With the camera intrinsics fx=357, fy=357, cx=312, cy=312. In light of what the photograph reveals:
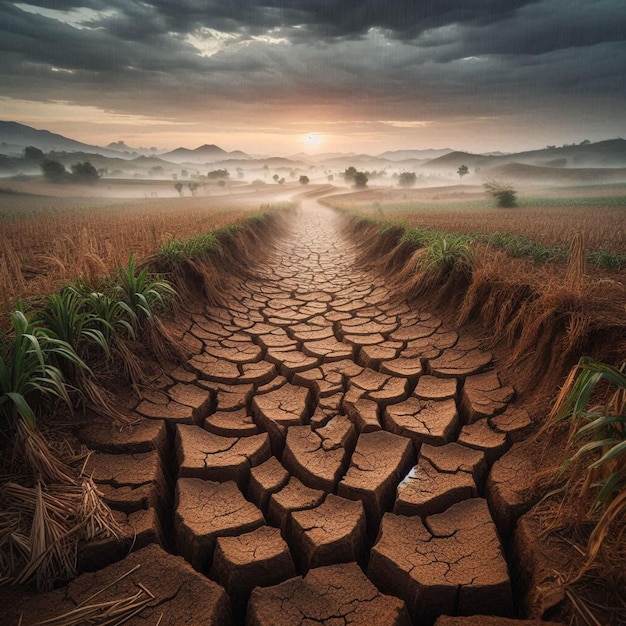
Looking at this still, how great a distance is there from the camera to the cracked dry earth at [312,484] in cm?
149

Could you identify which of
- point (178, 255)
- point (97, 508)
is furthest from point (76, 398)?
point (178, 255)

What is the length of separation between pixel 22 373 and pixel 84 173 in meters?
54.7

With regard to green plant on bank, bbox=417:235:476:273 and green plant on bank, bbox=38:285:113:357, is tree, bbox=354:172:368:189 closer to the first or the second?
green plant on bank, bbox=417:235:476:273

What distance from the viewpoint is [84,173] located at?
149 feet

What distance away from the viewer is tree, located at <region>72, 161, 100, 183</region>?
147 feet

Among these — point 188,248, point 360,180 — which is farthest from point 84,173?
point 188,248

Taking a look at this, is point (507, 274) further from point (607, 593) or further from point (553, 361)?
point (607, 593)

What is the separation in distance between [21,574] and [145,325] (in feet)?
6.70

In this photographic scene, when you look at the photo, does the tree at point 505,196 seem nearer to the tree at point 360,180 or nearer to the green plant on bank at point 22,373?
the green plant on bank at point 22,373

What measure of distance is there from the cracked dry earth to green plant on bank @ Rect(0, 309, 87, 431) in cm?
41

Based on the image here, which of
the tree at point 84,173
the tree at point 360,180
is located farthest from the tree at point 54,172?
the tree at point 360,180

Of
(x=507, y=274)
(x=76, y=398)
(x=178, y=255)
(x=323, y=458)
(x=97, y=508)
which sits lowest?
(x=323, y=458)

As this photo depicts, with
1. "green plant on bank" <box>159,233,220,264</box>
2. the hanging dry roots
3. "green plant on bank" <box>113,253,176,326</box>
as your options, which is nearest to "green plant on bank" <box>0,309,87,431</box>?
the hanging dry roots

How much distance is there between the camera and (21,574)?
1.40 m
